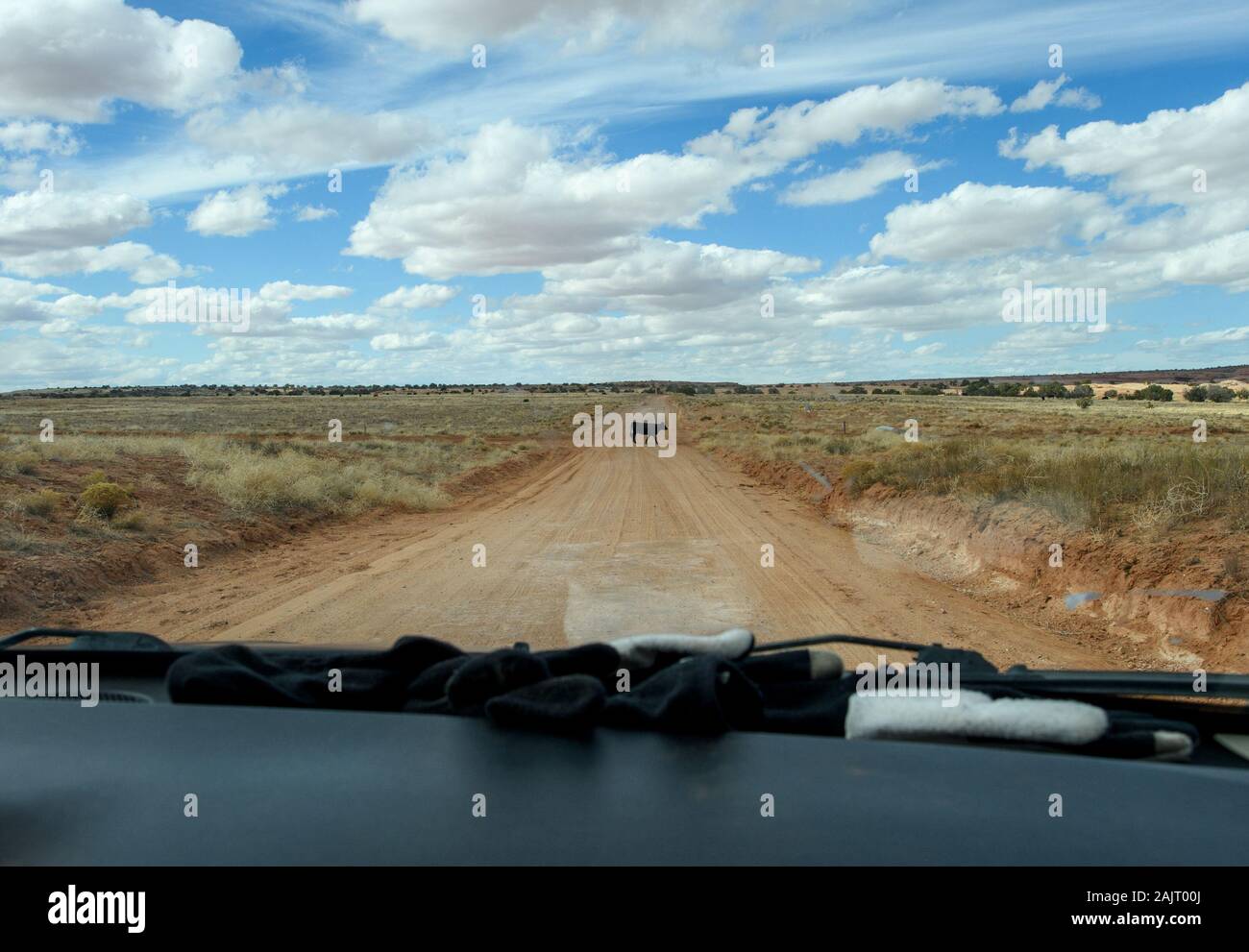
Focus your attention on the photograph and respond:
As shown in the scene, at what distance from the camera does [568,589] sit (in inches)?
399

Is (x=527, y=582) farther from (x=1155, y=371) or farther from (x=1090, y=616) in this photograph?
(x=1155, y=371)

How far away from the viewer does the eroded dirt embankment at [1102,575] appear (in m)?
8.35

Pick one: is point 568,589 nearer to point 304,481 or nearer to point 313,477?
point 304,481

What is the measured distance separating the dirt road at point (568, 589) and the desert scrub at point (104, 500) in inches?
75.6

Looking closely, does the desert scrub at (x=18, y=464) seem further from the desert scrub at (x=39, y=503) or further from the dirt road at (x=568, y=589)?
the dirt road at (x=568, y=589)

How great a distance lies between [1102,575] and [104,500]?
43.2 feet

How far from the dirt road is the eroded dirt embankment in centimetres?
59

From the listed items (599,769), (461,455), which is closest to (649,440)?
(461,455)

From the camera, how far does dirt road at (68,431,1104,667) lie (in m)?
8.41

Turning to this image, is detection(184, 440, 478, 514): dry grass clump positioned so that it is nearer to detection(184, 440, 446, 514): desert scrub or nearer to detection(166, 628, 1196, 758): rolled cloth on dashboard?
detection(184, 440, 446, 514): desert scrub

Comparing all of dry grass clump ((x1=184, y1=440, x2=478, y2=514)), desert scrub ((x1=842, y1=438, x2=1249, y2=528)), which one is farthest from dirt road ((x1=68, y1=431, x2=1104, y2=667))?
desert scrub ((x1=842, y1=438, x2=1249, y2=528))

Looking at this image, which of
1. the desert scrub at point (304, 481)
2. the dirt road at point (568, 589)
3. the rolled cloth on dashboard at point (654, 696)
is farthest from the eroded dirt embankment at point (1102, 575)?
the desert scrub at point (304, 481)
